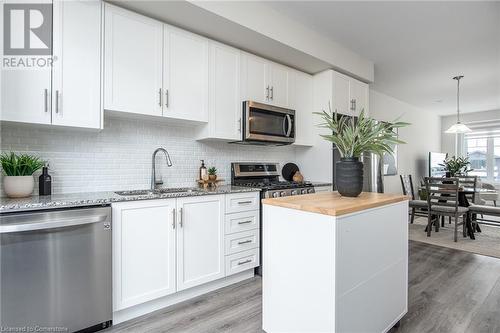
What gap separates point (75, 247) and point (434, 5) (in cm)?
366

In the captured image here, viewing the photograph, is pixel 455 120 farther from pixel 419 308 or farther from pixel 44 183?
pixel 44 183

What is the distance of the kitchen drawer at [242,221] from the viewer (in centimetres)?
248

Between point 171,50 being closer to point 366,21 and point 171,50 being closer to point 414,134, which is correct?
point 366,21

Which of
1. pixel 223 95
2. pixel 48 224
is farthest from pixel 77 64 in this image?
pixel 223 95

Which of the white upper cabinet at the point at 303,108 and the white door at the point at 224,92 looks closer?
the white door at the point at 224,92

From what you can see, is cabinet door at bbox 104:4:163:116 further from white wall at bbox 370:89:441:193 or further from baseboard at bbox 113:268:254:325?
white wall at bbox 370:89:441:193

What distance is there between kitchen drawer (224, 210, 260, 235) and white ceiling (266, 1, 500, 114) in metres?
2.09

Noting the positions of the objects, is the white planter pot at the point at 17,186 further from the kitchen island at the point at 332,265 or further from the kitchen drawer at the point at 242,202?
the kitchen island at the point at 332,265

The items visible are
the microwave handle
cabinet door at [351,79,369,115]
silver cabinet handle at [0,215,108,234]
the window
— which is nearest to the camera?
silver cabinet handle at [0,215,108,234]

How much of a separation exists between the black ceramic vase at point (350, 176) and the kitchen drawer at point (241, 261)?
1266mm

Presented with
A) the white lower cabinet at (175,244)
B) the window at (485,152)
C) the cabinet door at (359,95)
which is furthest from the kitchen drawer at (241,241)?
the window at (485,152)

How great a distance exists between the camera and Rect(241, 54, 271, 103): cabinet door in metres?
2.96

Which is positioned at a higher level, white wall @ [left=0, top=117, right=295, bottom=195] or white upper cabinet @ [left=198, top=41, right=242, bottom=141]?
white upper cabinet @ [left=198, top=41, right=242, bottom=141]

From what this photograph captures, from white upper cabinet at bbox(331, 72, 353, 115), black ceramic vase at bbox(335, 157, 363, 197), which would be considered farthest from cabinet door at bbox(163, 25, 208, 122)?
white upper cabinet at bbox(331, 72, 353, 115)
